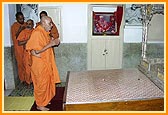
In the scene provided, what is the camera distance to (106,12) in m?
4.61

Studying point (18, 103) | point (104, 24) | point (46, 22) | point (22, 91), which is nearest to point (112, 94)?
point (46, 22)

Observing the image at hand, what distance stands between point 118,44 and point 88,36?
747 mm

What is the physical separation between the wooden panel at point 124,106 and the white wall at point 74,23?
283 centimetres

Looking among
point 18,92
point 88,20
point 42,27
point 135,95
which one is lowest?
point 18,92

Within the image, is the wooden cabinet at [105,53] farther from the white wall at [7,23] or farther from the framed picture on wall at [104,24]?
the white wall at [7,23]

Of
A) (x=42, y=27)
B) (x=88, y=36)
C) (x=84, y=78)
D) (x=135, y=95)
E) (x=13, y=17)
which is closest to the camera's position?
(x=135, y=95)

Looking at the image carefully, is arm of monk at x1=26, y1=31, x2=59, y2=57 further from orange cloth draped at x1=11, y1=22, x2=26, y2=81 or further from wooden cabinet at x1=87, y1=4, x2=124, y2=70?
wooden cabinet at x1=87, y1=4, x2=124, y2=70

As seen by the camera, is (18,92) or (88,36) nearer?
(18,92)

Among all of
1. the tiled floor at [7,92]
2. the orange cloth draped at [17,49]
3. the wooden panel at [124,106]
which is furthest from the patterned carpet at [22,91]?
the wooden panel at [124,106]

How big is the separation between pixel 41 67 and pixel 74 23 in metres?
1.96

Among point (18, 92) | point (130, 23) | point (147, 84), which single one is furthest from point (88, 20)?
point (147, 84)

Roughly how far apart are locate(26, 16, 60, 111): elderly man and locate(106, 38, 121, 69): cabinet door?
203 cm

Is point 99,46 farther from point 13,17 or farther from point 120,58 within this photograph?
point 13,17

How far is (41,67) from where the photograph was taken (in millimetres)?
2861
